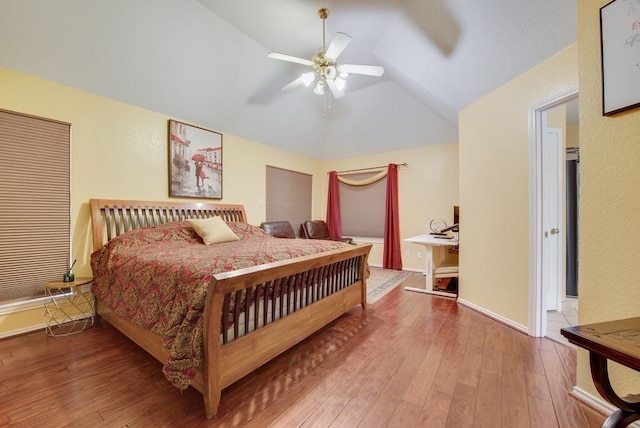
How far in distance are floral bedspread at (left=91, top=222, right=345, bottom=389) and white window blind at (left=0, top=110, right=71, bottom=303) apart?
362 mm

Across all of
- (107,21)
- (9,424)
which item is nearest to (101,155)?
(107,21)

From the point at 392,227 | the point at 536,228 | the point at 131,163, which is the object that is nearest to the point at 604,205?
the point at 536,228

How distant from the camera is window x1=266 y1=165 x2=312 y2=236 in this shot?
4.76 meters

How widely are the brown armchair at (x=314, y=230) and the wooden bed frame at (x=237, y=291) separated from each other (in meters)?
2.12

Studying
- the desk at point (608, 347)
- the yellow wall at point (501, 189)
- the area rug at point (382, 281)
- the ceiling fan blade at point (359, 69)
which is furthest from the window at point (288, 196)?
the desk at point (608, 347)

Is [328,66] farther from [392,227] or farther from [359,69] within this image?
[392,227]

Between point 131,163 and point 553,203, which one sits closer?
point 553,203

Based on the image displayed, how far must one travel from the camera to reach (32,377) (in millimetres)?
1635

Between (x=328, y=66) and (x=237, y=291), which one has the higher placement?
(x=328, y=66)

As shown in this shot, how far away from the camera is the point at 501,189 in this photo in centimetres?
249

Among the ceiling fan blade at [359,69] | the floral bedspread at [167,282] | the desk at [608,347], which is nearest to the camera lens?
the desk at [608,347]

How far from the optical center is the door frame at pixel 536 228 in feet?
7.12

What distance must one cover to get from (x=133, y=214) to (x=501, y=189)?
13.0 feet

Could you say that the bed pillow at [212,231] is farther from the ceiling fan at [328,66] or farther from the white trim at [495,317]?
the white trim at [495,317]
